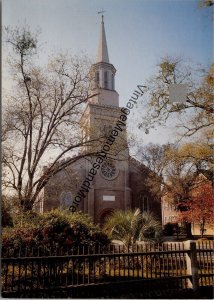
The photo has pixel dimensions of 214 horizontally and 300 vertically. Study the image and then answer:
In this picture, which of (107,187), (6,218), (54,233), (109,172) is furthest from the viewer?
(109,172)

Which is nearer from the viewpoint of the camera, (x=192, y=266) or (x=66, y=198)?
(x=192, y=266)

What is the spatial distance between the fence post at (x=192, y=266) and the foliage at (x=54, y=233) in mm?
2270

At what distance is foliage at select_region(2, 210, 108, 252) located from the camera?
283 inches

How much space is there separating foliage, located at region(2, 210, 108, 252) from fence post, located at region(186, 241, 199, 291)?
2.27 metres

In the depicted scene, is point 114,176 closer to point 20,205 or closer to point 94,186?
point 94,186

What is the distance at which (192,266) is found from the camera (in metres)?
6.50

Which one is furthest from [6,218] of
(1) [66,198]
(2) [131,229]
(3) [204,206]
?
(1) [66,198]

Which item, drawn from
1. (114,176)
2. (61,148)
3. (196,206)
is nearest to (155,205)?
(114,176)

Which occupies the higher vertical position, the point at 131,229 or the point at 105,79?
the point at 105,79

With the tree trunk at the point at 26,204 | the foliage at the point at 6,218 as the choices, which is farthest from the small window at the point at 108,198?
the tree trunk at the point at 26,204

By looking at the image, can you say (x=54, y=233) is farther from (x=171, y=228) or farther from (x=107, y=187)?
(x=171, y=228)

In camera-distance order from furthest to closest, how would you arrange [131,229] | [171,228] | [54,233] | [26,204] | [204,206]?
[171,228], [204,206], [26,204], [131,229], [54,233]

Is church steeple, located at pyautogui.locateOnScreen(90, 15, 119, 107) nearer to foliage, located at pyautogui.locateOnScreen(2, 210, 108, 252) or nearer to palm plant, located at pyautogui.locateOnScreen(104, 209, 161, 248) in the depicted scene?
palm plant, located at pyautogui.locateOnScreen(104, 209, 161, 248)

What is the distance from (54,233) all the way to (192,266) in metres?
3.56
